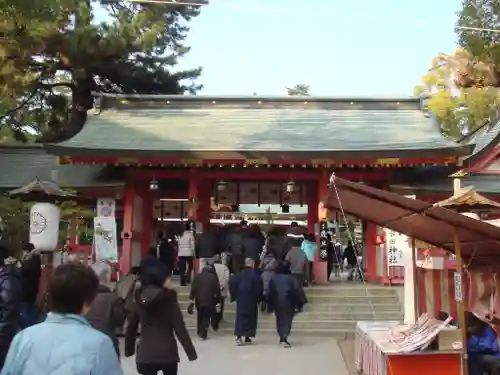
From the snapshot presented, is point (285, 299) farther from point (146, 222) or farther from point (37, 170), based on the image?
point (37, 170)

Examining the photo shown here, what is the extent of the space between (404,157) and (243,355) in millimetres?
7502

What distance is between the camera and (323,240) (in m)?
16.2

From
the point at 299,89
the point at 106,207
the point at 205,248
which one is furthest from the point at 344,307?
the point at 299,89

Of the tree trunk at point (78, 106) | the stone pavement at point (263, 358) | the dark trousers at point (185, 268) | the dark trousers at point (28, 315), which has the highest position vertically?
the tree trunk at point (78, 106)

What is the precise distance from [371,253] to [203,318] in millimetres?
6618

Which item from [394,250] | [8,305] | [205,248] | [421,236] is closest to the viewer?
[8,305]

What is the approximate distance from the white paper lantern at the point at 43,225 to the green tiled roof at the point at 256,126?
3.96 meters

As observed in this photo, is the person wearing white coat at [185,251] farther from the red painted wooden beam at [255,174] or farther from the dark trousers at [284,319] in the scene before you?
the dark trousers at [284,319]

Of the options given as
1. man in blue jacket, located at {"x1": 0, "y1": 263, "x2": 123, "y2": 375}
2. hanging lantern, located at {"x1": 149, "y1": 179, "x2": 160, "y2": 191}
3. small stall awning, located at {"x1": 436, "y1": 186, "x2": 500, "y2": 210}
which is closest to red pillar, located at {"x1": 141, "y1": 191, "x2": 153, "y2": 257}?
hanging lantern, located at {"x1": 149, "y1": 179, "x2": 160, "y2": 191}

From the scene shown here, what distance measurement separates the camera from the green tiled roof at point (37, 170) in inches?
691

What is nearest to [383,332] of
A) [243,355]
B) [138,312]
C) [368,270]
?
[243,355]

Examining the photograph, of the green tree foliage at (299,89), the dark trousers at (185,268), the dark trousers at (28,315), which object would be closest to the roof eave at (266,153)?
the dark trousers at (185,268)

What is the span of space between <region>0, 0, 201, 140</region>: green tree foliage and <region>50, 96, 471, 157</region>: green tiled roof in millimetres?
2412

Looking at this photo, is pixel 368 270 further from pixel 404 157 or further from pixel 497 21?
pixel 497 21
